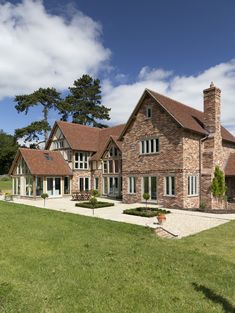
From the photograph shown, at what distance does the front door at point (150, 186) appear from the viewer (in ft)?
83.5

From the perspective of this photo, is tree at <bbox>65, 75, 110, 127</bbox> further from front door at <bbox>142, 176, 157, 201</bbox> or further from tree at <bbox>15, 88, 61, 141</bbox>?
front door at <bbox>142, 176, 157, 201</bbox>

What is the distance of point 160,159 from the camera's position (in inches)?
985

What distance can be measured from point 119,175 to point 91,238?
20113 mm

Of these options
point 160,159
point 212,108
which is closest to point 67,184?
point 160,159

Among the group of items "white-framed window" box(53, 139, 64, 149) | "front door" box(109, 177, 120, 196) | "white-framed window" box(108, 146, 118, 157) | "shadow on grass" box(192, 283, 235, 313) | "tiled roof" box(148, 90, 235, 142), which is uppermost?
"tiled roof" box(148, 90, 235, 142)

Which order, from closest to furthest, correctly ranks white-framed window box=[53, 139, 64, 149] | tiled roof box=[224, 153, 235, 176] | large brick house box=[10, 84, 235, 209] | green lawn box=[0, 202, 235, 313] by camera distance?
green lawn box=[0, 202, 235, 313] < large brick house box=[10, 84, 235, 209] < tiled roof box=[224, 153, 235, 176] < white-framed window box=[53, 139, 64, 149]

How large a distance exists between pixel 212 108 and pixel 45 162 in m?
19.0

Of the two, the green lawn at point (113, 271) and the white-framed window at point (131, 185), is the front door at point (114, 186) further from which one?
the green lawn at point (113, 271)

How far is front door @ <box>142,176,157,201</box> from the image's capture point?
25453 millimetres

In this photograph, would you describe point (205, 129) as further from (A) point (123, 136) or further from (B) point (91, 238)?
(B) point (91, 238)

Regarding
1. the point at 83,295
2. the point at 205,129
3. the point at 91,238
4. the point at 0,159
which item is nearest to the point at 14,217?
the point at 91,238

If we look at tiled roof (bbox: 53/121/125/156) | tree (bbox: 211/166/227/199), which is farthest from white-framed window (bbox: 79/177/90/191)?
tree (bbox: 211/166/227/199)

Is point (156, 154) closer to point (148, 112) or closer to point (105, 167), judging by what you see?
point (148, 112)

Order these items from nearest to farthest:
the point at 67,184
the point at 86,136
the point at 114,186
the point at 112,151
Answer: the point at 114,186 → the point at 112,151 → the point at 67,184 → the point at 86,136
